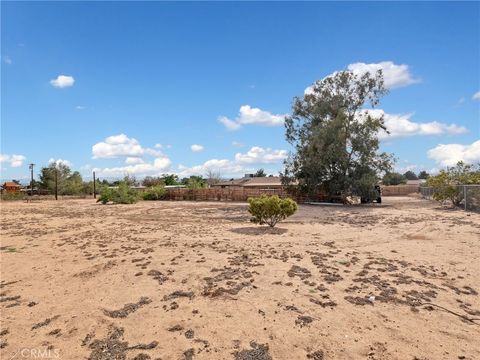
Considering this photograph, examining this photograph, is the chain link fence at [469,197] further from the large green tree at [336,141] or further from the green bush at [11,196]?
the green bush at [11,196]

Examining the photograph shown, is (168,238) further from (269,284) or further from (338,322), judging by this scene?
(338,322)

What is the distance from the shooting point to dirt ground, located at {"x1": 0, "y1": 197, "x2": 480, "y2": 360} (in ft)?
11.6

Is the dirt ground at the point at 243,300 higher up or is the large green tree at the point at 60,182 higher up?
the large green tree at the point at 60,182

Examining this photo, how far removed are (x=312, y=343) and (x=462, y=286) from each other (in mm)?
3173

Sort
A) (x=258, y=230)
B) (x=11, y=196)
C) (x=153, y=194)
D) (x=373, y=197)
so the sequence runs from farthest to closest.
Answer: (x=11, y=196)
(x=153, y=194)
(x=373, y=197)
(x=258, y=230)

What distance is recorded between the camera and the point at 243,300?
4648 mm

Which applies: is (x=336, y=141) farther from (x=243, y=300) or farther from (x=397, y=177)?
(x=397, y=177)

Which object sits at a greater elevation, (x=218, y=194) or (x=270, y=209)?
(x=218, y=194)

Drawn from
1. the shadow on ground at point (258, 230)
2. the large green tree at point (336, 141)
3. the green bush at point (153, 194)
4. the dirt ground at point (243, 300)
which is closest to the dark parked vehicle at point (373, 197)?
the large green tree at point (336, 141)

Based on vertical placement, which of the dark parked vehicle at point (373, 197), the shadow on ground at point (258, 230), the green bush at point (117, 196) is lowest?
the shadow on ground at point (258, 230)

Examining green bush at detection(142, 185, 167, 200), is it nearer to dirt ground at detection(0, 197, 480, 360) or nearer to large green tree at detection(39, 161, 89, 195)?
large green tree at detection(39, 161, 89, 195)

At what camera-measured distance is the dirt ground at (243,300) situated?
3.53 meters

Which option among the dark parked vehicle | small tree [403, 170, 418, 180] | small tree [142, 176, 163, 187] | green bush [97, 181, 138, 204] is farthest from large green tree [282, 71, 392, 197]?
small tree [403, 170, 418, 180]

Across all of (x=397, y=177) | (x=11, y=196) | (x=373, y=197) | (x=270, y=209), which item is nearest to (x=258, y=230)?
(x=270, y=209)
